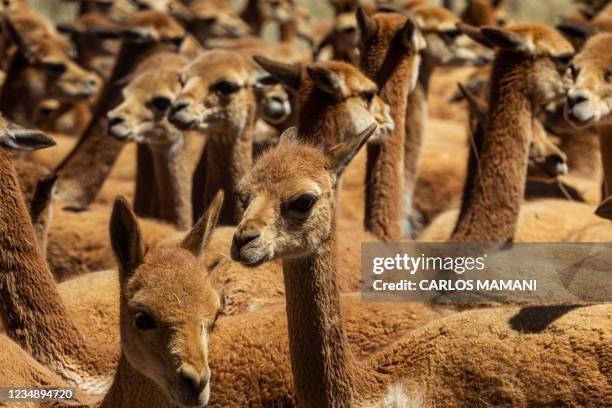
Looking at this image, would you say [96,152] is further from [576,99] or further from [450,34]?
[576,99]

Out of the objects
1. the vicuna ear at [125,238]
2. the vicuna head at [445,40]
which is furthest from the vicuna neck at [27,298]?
the vicuna head at [445,40]

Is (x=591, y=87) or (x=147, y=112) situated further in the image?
(x=147, y=112)

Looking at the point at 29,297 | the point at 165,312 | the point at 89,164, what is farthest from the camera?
the point at 89,164

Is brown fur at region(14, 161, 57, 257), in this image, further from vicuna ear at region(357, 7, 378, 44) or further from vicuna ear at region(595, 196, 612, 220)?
vicuna ear at region(595, 196, 612, 220)

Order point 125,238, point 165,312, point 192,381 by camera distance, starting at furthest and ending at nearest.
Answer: point 125,238, point 165,312, point 192,381

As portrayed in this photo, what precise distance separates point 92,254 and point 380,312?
292 centimetres

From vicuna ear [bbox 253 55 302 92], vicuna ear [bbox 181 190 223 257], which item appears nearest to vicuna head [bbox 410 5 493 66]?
vicuna ear [bbox 253 55 302 92]

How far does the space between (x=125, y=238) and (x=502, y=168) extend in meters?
3.14

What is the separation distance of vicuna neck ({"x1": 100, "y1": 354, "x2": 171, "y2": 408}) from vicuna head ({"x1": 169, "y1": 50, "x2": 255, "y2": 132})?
11.5 ft

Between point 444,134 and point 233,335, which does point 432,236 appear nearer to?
point 233,335

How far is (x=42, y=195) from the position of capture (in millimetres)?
7906
